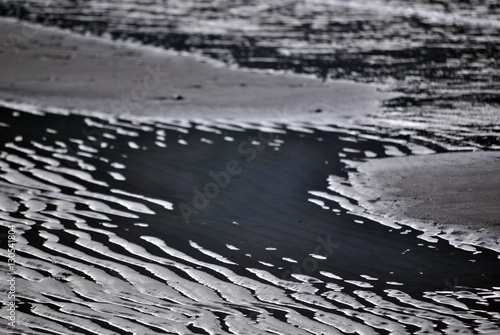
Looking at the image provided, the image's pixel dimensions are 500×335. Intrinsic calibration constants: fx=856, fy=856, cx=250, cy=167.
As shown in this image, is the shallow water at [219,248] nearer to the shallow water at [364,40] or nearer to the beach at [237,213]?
the beach at [237,213]

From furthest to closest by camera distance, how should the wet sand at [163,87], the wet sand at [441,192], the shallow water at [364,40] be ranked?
the wet sand at [163,87] < the shallow water at [364,40] < the wet sand at [441,192]

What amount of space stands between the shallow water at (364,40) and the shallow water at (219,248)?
1.39 meters

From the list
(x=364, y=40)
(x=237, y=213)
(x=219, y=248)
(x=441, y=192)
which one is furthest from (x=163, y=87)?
(x=219, y=248)

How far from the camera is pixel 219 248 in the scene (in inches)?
235

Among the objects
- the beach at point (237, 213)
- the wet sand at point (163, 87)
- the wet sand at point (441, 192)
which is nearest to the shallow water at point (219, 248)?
the beach at point (237, 213)

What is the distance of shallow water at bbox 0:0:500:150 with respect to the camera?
9.77m

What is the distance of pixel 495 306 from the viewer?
500cm

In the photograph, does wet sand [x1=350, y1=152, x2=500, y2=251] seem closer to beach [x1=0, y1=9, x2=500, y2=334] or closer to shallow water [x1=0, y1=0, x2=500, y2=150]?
beach [x1=0, y1=9, x2=500, y2=334]

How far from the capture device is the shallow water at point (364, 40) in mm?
9766

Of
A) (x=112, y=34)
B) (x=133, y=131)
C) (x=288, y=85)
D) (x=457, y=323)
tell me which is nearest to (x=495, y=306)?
(x=457, y=323)

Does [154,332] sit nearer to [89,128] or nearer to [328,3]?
[89,128]

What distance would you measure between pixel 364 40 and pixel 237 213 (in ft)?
26.1

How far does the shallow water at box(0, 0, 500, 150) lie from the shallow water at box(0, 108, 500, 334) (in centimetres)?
139

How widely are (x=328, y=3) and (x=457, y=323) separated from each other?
46.8 feet
